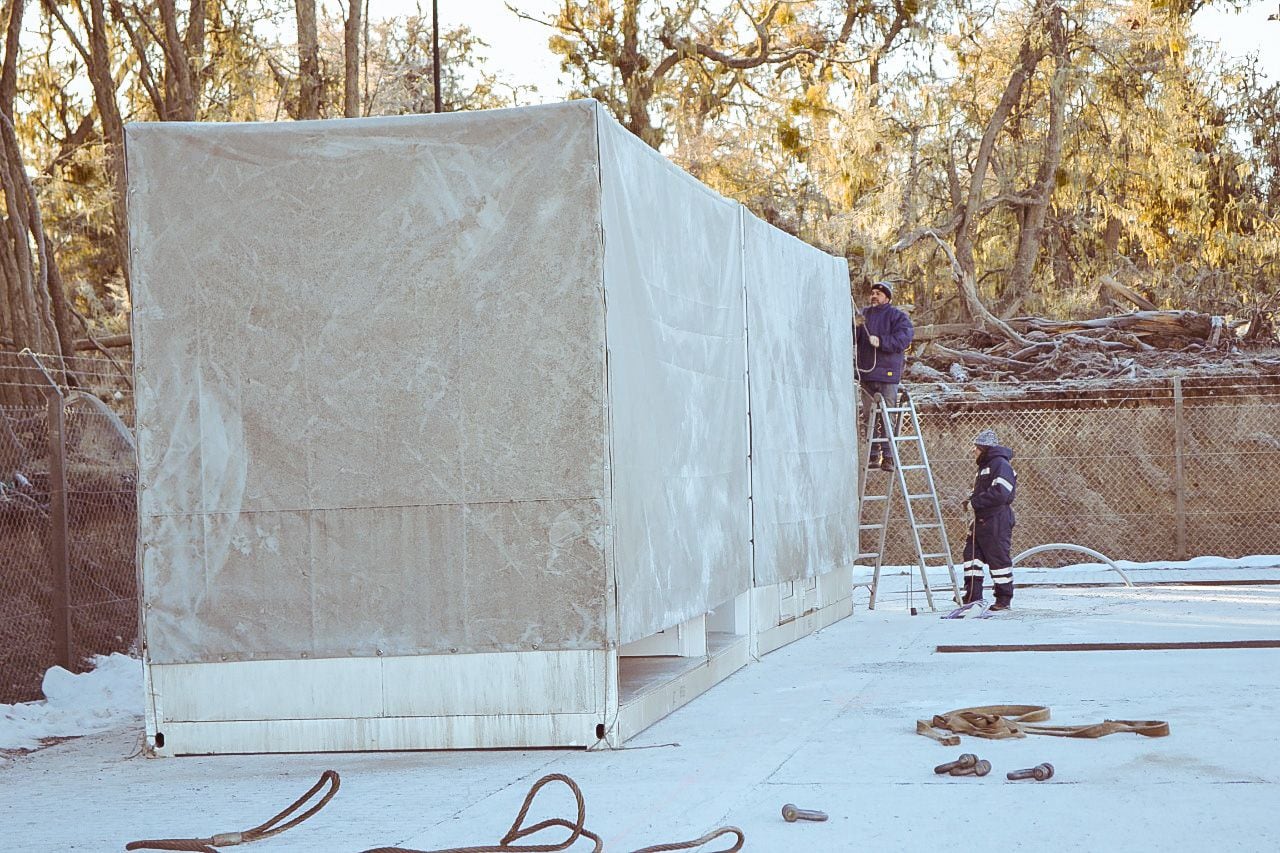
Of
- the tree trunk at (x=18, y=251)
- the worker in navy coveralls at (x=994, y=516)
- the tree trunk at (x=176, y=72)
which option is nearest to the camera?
the worker in navy coveralls at (x=994, y=516)

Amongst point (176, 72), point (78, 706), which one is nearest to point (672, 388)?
point (78, 706)

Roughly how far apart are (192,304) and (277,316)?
0.43 meters

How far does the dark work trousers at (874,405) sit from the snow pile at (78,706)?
6788 mm

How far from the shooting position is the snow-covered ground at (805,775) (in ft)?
15.2

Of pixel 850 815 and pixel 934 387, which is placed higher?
pixel 934 387

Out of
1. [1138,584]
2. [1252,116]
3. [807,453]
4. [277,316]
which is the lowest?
[1138,584]

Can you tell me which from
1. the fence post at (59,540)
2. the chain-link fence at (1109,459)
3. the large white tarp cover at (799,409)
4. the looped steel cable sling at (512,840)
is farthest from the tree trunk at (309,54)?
the looped steel cable sling at (512,840)

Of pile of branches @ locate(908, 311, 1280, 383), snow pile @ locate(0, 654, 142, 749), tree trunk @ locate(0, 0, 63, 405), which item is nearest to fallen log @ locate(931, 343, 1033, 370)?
pile of branches @ locate(908, 311, 1280, 383)

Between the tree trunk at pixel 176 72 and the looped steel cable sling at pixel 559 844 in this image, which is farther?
the tree trunk at pixel 176 72

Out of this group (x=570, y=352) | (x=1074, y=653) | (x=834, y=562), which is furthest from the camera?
(x=834, y=562)

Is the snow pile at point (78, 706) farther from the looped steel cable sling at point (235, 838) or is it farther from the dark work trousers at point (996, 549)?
the dark work trousers at point (996, 549)

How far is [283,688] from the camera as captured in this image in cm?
670

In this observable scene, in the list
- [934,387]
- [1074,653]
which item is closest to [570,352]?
[1074,653]

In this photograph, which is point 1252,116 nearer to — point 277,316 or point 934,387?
point 934,387
